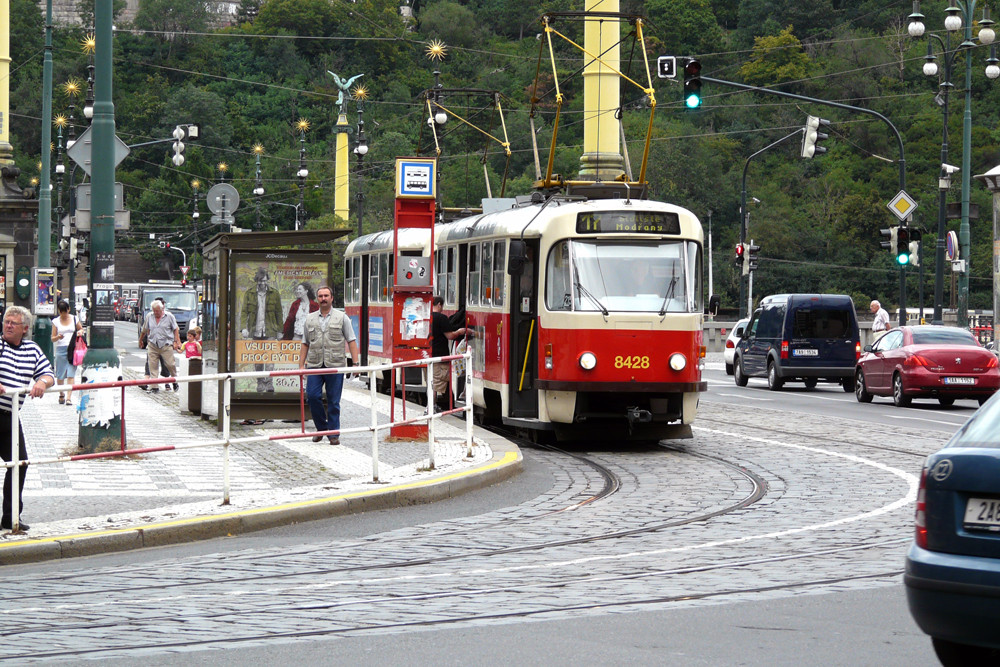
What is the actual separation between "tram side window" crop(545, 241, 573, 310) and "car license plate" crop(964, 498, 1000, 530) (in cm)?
1231

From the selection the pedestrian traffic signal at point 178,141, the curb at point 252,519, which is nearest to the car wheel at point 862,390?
the curb at point 252,519

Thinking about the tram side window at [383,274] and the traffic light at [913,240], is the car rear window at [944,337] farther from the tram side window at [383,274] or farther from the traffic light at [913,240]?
the tram side window at [383,274]

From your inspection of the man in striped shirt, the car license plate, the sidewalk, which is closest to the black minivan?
the sidewalk

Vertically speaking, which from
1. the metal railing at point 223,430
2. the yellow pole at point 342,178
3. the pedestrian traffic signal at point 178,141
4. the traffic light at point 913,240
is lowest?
the metal railing at point 223,430

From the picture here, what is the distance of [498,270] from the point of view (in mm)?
20172

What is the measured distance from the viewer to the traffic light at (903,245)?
35094 millimetres

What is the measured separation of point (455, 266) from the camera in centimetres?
2325

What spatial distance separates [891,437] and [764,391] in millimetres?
13910

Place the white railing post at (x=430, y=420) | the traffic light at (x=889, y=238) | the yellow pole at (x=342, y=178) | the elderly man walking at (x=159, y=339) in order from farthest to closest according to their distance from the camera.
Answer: the yellow pole at (x=342, y=178), the traffic light at (x=889, y=238), the elderly man walking at (x=159, y=339), the white railing post at (x=430, y=420)

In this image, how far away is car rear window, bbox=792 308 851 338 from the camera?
108 ft

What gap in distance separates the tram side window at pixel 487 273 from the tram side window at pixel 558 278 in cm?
213

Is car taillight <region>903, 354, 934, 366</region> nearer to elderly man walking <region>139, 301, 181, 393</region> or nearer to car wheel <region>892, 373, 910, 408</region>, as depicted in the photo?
car wheel <region>892, 373, 910, 408</region>

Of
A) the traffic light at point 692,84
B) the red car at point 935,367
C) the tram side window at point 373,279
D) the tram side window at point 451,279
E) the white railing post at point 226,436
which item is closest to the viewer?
the white railing post at point 226,436

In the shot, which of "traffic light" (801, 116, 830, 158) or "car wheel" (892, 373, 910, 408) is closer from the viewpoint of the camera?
"car wheel" (892, 373, 910, 408)
